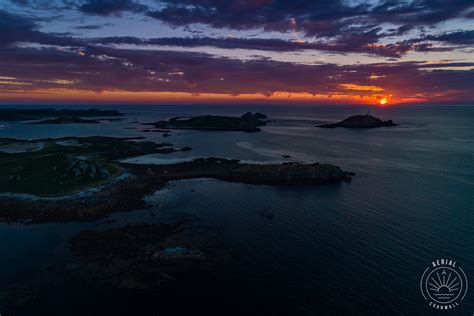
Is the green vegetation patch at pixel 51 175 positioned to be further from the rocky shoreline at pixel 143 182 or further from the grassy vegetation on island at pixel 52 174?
the rocky shoreline at pixel 143 182

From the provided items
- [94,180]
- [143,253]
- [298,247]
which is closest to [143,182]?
[94,180]

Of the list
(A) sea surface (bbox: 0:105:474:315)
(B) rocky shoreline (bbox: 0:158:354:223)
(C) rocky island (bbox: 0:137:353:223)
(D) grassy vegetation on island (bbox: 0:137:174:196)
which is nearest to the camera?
(A) sea surface (bbox: 0:105:474:315)

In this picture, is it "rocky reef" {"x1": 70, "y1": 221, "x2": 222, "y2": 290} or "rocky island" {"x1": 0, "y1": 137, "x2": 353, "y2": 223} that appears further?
"rocky island" {"x1": 0, "y1": 137, "x2": 353, "y2": 223}

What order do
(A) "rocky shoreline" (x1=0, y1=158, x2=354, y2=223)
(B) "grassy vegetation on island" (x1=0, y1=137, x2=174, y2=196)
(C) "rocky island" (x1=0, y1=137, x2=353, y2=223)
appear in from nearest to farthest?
(A) "rocky shoreline" (x1=0, y1=158, x2=354, y2=223)
(C) "rocky island" (x1=0, y1=137, x2=353, y2=223)
(B) "grassy vegetation on island" (x1=0, y1=137, x2=174, y2=196)

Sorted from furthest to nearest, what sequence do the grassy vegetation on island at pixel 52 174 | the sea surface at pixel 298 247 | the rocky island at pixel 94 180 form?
the grassy vegetation on island at pixel 52 174
the rocky island at pixel 94 180
the sea surface at pixel 298 247

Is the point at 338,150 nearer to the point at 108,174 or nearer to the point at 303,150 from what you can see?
the point at 303,150

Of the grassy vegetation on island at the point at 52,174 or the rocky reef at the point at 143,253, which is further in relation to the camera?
the grassy vegetation on island at the point at 52,174

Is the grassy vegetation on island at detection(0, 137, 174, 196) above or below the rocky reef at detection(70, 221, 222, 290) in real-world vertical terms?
above

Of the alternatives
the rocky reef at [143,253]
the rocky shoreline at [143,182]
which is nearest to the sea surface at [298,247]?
the rocky reef at [143,253]

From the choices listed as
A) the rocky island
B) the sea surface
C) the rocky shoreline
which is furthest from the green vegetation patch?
the sea surface

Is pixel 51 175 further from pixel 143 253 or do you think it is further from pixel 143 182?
pixel 143 253

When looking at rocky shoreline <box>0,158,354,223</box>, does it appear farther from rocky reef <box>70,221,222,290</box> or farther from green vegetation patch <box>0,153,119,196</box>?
rocky reef <box>70,221,222,290</box>
